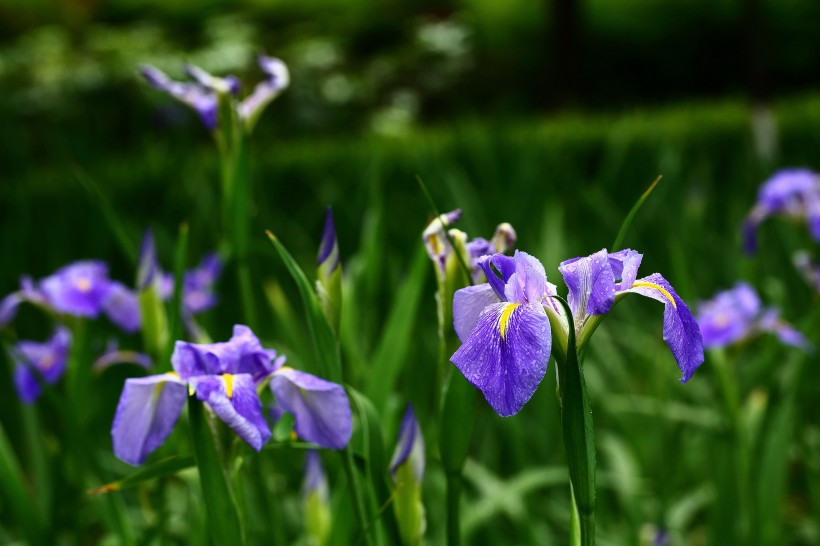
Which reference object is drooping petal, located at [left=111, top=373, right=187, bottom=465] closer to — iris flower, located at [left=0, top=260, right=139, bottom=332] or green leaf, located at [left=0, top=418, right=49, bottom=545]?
green leaf, located at [left=0, top=418, right=49, bottom=545]

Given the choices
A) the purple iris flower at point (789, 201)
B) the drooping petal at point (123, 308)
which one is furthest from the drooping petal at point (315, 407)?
the purple iris flower at point (789, 201)

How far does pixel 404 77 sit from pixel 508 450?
10.5 m

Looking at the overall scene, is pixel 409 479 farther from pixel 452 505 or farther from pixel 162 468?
pixel 162 468

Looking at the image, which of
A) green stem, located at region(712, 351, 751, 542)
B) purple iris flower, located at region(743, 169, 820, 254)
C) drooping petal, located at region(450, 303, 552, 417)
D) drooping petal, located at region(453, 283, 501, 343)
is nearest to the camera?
drooping petal, located at region(450, 303, 552, 417)

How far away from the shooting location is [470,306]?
2.46ft

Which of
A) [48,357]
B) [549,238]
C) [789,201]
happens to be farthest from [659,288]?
[549,238]

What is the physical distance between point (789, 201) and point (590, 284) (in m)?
1.51

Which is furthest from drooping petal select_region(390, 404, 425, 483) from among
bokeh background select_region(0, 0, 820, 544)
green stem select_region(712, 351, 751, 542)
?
green stem select_region(712, 351, 751, 542)

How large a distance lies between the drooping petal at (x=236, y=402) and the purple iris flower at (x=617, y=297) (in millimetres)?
289

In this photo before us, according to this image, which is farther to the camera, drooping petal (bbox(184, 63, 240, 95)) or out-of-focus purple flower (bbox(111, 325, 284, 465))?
drooping petal (bbox(184, 63, 240, 95))

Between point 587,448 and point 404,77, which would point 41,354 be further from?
point 404,77

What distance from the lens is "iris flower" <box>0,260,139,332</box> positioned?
1482 mm

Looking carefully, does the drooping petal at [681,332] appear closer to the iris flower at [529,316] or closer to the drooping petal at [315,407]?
the iris flower at [529,316]

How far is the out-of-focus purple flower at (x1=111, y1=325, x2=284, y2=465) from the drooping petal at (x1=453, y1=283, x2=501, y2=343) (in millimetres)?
200
